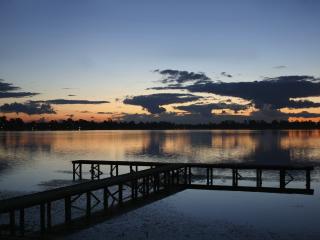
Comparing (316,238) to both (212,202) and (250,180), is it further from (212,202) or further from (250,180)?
(250,180)

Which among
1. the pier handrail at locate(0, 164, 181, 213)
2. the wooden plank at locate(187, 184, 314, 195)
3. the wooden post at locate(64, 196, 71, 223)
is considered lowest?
the wooden plank at locate(187, 184, 314, 195)

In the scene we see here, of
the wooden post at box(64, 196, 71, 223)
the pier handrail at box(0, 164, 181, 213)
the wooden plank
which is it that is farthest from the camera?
the wooden plank

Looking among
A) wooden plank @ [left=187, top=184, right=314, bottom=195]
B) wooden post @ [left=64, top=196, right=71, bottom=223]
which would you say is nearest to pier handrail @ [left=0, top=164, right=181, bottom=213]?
wooden post @ [left=64, top=196, right=71, bottom=223]

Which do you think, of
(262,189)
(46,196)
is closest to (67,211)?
(46,196)

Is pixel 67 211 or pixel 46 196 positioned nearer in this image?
pixel 46 196

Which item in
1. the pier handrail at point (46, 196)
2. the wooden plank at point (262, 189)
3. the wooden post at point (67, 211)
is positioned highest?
the pier handrail at point (46, 196)

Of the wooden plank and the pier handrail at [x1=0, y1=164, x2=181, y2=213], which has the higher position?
the pier handrail at [x1=0, y1=164, x2=181, y2=213]

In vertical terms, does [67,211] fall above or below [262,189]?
above

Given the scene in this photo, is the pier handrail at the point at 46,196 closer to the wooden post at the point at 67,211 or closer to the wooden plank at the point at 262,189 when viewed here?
the wooden post at the point at 67,211

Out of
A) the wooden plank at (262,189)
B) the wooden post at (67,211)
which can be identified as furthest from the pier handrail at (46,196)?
the wooden plank at (262,189)

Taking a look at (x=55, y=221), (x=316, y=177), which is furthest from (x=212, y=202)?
(x=316, y=177)

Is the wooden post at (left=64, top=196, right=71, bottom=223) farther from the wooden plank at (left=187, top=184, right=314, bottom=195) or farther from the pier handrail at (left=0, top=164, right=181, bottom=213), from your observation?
the wooden plank at (left=187, top=184, right=314, bottom=195)

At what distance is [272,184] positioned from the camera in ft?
116

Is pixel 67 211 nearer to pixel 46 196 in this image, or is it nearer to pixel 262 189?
pixel 46 196
